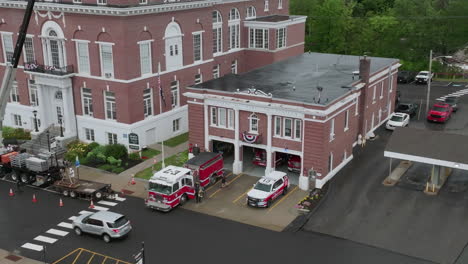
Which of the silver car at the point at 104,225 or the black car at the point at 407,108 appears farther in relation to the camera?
the black car at the point at 407,108

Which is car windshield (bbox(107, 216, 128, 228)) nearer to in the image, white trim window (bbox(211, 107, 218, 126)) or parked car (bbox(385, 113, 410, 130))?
white trim window (bbox(211, 107, 218, 126))

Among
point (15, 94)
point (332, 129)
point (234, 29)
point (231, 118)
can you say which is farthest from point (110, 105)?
point (234, 29)

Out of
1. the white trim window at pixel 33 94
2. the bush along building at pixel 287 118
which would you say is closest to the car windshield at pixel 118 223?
the bush along building at pixel 287 118

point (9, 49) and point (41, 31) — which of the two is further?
point (9, 49)

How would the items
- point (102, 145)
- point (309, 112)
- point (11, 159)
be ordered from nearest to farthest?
point (309, 112), point (11, 159), point (102, 145)

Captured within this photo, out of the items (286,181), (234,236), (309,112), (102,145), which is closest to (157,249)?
(234,236)

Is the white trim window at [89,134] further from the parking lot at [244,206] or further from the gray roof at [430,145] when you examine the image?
the gray roof at [430,145]

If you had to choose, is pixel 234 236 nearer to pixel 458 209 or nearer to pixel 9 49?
pixel 458 209
